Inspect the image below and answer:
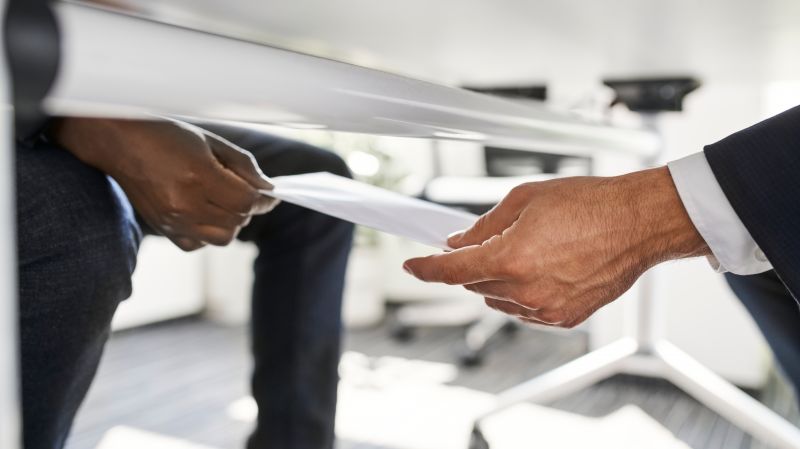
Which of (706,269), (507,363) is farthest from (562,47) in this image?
(507,363)

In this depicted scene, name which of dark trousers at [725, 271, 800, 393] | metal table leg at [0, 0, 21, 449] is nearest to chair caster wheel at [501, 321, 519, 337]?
dark trousers at [725, 271, 800, 393]

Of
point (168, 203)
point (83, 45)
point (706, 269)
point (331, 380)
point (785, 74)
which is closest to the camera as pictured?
point (83, 45)

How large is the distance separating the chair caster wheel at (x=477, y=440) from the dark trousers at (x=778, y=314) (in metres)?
0.39

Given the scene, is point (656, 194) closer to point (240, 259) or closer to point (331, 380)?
point (331, 380)

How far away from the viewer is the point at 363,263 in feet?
6.96

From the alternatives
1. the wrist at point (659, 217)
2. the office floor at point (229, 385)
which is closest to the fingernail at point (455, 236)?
the wrist at point (659, 217)

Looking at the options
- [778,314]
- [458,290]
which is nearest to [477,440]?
[778,314]

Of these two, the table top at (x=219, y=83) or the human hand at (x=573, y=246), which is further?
the human hand at (x=573, y=246)

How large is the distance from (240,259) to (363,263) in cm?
42

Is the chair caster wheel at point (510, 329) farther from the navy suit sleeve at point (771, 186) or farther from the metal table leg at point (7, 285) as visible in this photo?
the metal table leg at point (7, 285)

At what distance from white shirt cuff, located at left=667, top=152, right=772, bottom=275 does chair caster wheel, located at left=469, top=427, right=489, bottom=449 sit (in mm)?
557

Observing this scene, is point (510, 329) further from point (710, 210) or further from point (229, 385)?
point (710, 210)

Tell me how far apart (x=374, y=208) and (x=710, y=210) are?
0.70 ft

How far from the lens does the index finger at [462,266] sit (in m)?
0.41
